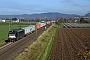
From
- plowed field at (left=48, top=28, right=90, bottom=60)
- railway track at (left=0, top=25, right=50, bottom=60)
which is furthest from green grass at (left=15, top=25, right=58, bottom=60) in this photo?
railway track at (left=0, top=25, right=50, bottom=60)

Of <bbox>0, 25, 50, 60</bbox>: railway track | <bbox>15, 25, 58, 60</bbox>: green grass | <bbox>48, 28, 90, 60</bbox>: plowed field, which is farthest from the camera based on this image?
<bbox>0, 25, 50, 60</bbox>: railway track

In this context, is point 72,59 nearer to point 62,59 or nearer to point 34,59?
point 62,59

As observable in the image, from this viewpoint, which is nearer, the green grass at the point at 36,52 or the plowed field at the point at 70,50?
the green grass at the point at 36,52

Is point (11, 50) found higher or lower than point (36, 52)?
lower

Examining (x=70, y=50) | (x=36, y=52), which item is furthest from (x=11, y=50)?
(x=70, y=50)

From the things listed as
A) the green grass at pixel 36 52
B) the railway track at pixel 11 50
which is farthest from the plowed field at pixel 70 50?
the railway track at pixel 11 50

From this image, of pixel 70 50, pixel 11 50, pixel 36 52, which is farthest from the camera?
pixel 11 50

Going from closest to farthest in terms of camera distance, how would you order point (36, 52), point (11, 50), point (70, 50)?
point (36, 52), point (70, 50), point (11, 50)

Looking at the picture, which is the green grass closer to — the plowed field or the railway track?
the plowed field

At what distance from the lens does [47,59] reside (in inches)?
939

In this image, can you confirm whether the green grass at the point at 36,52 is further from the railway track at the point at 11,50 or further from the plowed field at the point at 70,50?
the railway track at the point at 11,50

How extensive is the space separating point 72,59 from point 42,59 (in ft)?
10.9

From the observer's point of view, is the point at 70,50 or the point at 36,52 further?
the point at 70,50

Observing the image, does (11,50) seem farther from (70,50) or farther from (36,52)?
(70,50)
